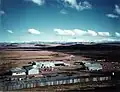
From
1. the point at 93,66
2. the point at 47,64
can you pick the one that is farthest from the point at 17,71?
the point at 93,66

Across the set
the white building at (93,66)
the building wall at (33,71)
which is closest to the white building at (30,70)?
the building wall at (33,71)

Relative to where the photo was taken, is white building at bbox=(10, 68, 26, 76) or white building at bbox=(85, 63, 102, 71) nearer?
white building at bbox=(10, 68, 26, 76)

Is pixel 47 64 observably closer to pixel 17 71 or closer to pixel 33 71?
pixel 33 71

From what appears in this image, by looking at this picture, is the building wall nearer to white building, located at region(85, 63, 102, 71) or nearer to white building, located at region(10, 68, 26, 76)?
white building, located at region(10, 68, 26, 76)

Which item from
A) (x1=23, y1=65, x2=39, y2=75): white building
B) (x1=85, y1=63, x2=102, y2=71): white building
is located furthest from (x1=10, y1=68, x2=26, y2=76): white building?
(x1=85, y1=63, x2=102, y2=71): white building

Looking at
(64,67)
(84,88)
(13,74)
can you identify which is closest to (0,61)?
(13,74)

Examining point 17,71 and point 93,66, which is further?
point 93,66

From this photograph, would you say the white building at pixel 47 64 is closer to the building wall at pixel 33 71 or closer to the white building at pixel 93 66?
the building wall at pixel 33 71

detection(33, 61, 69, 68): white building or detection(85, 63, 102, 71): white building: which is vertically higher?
detection(33, 61, 69, 68): white building

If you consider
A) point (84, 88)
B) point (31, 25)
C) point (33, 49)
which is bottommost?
point (84, 88)

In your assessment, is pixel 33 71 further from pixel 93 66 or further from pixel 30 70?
pixel 93 66

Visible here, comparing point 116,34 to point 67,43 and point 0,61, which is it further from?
point 0,61
